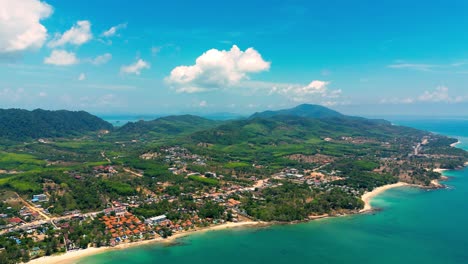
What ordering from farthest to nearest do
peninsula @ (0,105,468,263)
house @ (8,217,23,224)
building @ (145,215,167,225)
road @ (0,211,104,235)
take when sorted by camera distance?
building @ (145,215,167,225) → house @ (8,217,23,224) → peninsula @ (0,105,468,263) → road @ (0,211,104,235)

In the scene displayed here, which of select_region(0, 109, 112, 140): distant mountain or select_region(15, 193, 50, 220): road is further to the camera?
select_region(0, 109, 112, 140): distant mountain

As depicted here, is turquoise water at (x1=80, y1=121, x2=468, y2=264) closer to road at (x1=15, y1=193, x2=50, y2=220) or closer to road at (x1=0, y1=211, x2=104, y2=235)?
road at (x1=0, y1=211, x2=104, y2=235)

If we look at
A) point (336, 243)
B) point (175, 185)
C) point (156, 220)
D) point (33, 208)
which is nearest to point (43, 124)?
point (175, 185)

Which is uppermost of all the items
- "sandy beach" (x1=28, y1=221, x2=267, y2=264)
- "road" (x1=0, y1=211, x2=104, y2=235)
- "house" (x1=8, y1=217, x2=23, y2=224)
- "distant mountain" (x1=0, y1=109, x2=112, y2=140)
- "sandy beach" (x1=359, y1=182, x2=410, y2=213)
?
"distant mountain" (x1=0, y1=109, x2=112, y2=140)

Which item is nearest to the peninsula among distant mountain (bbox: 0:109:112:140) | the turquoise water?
distant mountain (bbox: 0:109:112:140)

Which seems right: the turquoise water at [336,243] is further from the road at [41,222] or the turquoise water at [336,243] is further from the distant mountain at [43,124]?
the distant mountain at [43,124]

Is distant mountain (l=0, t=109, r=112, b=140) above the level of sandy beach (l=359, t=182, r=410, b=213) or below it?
above

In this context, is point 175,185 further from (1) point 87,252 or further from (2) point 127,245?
(1) point 87,252

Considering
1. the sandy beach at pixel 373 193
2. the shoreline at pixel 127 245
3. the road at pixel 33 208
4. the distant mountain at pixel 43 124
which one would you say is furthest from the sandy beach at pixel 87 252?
the distant mountain at pixel 43 124
